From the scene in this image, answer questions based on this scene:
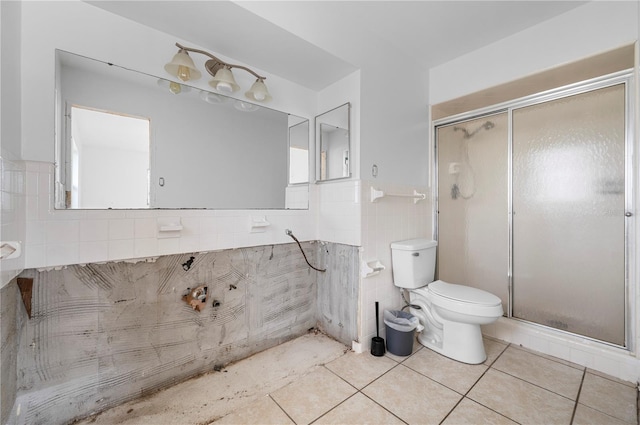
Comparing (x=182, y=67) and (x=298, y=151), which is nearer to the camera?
(x=182, y=67)

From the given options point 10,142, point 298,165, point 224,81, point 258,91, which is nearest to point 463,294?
point 298,165

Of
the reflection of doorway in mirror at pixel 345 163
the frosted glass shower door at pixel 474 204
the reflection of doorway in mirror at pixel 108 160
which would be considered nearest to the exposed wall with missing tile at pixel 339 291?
the reflection of doorway in mirror at pixel 345 163

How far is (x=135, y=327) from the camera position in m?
1.38

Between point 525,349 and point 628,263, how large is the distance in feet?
2.81

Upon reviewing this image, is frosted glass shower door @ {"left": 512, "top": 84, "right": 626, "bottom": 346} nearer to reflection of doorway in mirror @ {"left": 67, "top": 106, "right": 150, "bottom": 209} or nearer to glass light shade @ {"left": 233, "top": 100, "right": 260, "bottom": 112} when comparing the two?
glass light shade @ {"left": 233, "top": 100, "right": 260, "bottom": 112}

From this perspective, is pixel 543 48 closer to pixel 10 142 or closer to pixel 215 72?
pixel 215 72

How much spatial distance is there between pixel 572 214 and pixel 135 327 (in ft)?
9.46

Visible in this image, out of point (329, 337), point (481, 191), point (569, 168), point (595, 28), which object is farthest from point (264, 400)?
point (595, 28)

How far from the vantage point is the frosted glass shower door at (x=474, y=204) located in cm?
216

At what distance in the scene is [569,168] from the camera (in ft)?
6.05

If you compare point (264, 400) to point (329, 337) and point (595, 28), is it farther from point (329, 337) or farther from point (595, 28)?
point (595, 28)

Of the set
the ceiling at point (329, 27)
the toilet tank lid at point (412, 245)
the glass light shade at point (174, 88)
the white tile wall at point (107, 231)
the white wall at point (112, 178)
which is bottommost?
the toilet tank lid at point (412, 245)

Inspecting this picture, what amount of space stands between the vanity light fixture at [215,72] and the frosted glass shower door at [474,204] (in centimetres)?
174

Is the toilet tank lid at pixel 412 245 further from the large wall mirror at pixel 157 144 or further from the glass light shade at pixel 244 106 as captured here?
the glass light shade at pixel 244 106
